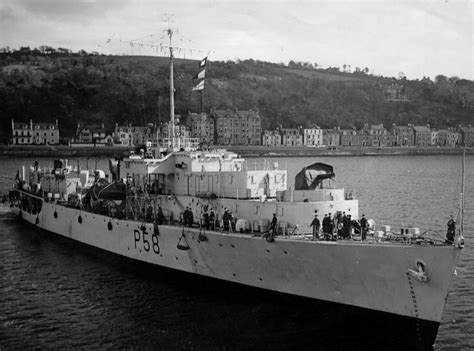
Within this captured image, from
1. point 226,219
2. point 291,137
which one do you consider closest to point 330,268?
point 226,219

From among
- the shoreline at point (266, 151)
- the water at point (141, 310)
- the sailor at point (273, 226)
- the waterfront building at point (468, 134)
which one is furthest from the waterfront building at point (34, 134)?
the waterfront building at point (468, 134)

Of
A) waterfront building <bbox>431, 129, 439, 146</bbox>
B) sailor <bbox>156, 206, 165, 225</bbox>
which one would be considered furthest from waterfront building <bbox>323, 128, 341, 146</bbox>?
sailor <bbox>156, 206, 165, 225</bbox>

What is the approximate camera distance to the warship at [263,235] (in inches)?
674

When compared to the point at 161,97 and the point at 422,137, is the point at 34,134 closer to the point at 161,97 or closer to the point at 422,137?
the point at 161,97

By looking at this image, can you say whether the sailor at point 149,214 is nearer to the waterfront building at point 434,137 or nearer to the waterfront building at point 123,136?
the waterfront building at point 123,136

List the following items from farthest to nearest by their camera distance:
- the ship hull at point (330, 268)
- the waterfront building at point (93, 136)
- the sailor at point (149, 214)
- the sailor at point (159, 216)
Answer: the waterfront building at point (93, 136) → the sailor at point (149, 214) → the sailor at point (159, 216) → the ship hull at point (330, 268)

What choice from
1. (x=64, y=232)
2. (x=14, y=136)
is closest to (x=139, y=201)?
(x=64, y=232)

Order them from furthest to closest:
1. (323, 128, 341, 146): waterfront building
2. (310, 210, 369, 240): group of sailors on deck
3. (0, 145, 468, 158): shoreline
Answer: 1. (323, 128, 341, 146): waterfront building
2. (0, 145, 468, 158): shoreline
3. (310, 210, 369, 240): group of sailors on deck

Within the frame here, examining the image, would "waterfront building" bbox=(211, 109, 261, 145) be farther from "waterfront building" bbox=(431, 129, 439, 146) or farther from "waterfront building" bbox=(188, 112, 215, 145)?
Result: "waterfront building" bbox=(431, 129, 439, 146)

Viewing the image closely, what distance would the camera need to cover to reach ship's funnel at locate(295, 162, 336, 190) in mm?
21703

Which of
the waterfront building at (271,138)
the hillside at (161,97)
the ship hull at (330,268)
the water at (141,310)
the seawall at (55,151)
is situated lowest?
the water at (141,310)

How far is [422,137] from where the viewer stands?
527 feet

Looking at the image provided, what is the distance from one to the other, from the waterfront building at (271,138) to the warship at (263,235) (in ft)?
365

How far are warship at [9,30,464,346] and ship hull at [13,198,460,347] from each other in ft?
0.11
